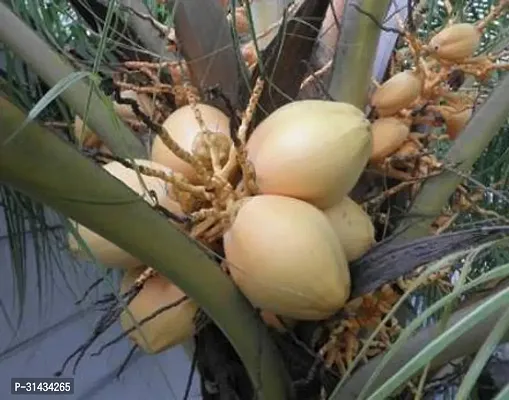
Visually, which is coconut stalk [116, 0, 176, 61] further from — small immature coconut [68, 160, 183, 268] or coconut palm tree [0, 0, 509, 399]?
small immature coconut [68, 160, 183, 268]

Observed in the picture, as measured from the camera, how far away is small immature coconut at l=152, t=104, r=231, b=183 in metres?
0.55

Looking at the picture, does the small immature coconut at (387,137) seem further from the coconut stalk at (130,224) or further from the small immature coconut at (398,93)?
the coconut stalk at (130,224)

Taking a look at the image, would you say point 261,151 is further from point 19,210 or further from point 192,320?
point 19,210

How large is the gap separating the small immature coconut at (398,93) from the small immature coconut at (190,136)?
0.12 m

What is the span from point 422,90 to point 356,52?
6cm

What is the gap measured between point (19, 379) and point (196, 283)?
4.21 feet

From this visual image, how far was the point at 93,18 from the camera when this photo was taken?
28.4 inches

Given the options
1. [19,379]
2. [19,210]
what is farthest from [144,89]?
→ [19,379]

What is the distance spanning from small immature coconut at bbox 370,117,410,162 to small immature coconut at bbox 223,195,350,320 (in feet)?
0.39

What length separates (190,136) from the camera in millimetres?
581

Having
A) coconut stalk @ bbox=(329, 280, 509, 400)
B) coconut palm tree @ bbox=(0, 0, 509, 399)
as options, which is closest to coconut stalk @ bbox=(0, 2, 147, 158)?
coconut palm tree @ bbox=(0, 0, 509, 399)

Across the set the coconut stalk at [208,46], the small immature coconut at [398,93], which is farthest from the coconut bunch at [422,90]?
the coconut stalk at [208,46]

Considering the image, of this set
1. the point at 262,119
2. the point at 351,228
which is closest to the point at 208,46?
the point at 262,119

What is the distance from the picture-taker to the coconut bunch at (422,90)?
0.64 m
